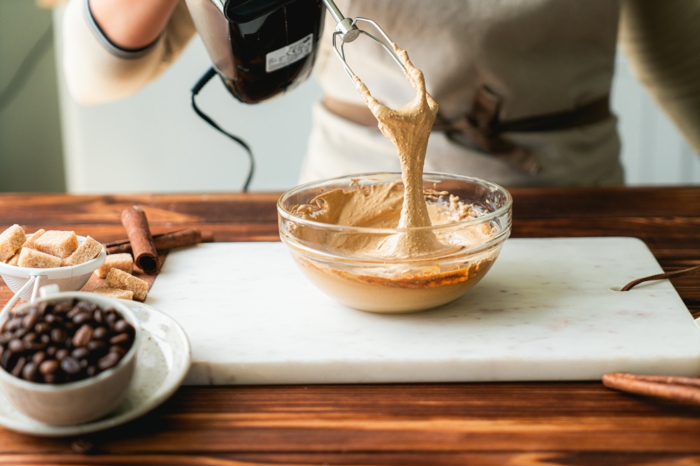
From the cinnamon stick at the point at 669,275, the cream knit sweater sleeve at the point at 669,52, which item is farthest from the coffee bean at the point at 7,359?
the cream knit sweater sleeve at the point at 669,52

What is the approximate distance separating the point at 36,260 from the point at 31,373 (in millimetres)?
310

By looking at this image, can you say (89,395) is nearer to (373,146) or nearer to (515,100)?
(373,146)

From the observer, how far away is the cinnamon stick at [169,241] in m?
1.09

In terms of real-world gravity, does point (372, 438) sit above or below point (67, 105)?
above

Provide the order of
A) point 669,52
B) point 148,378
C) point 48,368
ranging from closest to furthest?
1. point 48,368
2. point 148,378
3. point 669,52

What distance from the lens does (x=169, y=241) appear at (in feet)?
3.64

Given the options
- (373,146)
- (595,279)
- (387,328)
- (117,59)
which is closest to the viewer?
(387,328)

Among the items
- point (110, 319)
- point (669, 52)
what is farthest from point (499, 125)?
point (110, 319)

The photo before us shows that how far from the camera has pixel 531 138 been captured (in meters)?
→ 1.41

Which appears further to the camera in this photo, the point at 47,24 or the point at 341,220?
the point at 47,24

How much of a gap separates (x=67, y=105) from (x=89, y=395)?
2339mm

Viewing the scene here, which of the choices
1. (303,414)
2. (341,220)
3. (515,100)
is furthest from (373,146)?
(303,414)

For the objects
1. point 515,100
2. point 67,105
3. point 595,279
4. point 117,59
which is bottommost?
point 67,105

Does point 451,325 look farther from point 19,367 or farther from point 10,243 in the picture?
point 10,243
